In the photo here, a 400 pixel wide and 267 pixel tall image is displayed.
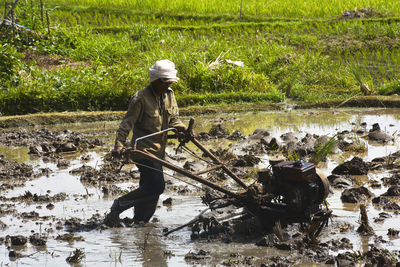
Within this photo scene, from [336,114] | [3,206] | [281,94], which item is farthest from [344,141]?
[3,206]

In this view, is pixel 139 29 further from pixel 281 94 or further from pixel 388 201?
pixel 388 201

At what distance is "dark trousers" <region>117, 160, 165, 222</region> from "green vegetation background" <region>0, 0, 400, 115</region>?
5643mm

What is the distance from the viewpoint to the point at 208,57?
1245 cm

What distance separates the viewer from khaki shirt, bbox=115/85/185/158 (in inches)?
201

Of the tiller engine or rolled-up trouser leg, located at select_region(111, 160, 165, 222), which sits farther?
rolled-up trouser leg, located at select_region(111, 160, 165, 222)

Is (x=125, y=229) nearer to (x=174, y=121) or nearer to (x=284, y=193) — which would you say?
(x=174, y=121)

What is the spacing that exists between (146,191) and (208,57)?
744 cm

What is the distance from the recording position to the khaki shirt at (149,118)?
201 inches

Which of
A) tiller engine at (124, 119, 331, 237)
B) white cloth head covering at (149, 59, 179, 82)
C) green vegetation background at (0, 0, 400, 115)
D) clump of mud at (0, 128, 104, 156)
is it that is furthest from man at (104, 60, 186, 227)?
green vegetation background at (0, 0, 400, 115)

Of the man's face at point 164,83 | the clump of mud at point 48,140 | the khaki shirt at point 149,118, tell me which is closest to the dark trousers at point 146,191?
the khaki shirt at point 149,118

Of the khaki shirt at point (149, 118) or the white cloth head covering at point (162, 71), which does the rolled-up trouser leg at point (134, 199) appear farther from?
the white cloth head covering at point (162, 71)

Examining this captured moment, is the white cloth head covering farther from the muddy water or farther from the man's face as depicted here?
the muddy water

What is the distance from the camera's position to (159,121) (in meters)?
5.29

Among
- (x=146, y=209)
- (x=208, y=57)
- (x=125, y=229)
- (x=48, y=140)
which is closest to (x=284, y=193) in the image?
(x=146, y=209)
